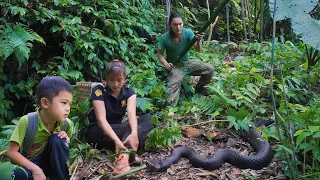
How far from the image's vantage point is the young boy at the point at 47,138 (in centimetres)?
218

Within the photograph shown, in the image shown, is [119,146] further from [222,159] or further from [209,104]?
[209,104]

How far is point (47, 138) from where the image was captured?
7.74ft

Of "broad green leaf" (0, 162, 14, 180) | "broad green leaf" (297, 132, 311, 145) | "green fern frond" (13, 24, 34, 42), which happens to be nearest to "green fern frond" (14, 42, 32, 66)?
"green fern frond" (13, 24, 34, 42)

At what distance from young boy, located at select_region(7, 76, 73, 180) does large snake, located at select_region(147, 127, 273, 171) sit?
37.3 inches

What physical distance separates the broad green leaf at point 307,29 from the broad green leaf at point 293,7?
0.03m

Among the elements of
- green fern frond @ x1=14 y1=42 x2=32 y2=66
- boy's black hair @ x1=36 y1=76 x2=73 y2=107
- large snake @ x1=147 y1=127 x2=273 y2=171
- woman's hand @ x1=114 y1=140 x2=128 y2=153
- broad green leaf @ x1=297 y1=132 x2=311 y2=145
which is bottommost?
large snake @ x1=147 y1=127 x2=273 y2=171

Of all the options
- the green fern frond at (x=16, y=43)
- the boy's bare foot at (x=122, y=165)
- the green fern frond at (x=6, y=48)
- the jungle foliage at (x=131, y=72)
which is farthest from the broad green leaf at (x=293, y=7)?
the green fern frond at (x=6, y=48)

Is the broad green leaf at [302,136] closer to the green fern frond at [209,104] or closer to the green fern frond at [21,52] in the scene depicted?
the green fern frond at [209,104]

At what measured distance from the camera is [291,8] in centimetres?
175

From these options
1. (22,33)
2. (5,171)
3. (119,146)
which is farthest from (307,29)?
(22,33)

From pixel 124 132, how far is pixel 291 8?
6.90 feet

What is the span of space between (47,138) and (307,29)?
178cm

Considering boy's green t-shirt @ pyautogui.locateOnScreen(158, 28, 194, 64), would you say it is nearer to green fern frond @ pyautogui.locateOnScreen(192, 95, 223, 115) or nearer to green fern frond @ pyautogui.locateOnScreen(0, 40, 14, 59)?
green fern frond @ pyautogui.locateOnScreen(192, 95, 223, 115)

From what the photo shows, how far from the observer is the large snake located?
311cm
